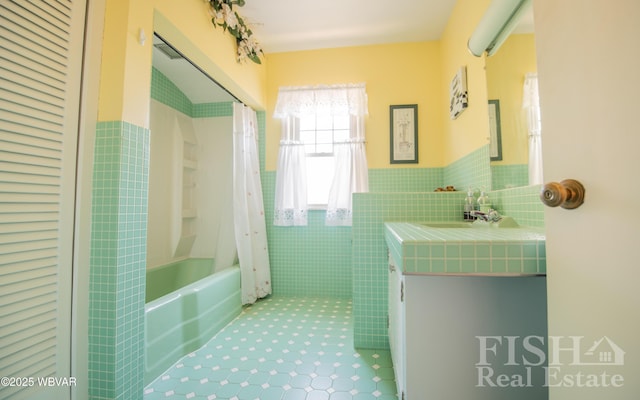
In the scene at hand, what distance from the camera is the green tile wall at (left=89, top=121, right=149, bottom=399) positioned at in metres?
1.19

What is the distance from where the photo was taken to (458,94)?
2.09 meters

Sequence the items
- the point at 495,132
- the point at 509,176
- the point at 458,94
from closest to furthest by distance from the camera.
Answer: the point at 509,176, the point at 495,132, the point at 458,94

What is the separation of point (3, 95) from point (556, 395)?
187 centimetres

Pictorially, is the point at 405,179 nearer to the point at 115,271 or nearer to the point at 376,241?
the point at 376,241

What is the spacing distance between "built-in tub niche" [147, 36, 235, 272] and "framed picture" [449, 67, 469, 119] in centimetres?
216

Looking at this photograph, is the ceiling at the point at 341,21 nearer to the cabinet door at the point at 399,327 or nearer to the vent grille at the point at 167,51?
the vent grille at the point at 167,51

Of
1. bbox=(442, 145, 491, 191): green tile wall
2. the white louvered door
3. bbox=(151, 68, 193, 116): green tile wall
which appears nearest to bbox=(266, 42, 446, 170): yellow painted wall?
bbox=(442, 145, 491, 191): green tile wall

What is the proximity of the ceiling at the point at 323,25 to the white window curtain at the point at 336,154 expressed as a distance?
1.53ft

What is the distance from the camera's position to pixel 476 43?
1.67 m

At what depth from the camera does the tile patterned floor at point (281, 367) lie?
1.37 metres

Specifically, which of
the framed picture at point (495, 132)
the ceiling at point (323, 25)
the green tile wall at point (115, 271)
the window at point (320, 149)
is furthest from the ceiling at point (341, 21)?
the green tile wall at point (115, 271)

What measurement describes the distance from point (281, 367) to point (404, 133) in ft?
7.70

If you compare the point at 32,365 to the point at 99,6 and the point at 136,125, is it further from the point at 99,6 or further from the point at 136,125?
the point at 99,6

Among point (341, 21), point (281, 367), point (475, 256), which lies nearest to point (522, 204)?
point (475, 256)
